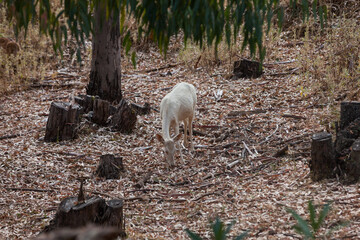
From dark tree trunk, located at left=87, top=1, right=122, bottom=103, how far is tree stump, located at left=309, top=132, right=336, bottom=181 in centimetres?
470

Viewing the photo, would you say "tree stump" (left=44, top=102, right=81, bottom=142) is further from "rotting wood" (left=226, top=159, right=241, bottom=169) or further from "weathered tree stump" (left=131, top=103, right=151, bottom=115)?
"rotting wood" (left=226, top=159, right=241, bottom=169)

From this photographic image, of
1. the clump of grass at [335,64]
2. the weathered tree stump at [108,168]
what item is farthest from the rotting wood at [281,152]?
the weathered tree stump at [108,168]

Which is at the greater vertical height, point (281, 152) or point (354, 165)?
point (354, 165)

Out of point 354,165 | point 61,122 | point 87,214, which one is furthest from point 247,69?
point 87,214

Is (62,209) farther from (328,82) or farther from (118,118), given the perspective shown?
(328,82)

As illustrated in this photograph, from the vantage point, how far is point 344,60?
9.30 metres

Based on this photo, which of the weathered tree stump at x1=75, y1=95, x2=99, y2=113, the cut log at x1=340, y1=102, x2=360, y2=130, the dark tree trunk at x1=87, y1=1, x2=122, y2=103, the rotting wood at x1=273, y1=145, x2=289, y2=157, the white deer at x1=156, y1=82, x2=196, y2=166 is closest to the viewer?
the cut log at x1=340, y1=102, x2=360, y2=130

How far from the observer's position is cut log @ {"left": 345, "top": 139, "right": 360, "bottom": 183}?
5016 millimetres

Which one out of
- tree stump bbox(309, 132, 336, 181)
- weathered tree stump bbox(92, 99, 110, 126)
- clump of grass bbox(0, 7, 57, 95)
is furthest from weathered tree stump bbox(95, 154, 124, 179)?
clump of grass bbox(0, 7, 57, 95)

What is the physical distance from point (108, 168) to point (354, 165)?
3.20 metres

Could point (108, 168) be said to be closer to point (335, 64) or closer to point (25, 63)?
point (335, 64)

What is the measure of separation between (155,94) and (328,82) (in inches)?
138

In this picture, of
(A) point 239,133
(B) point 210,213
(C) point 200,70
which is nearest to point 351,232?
(B) point 210,213

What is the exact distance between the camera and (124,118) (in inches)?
319
